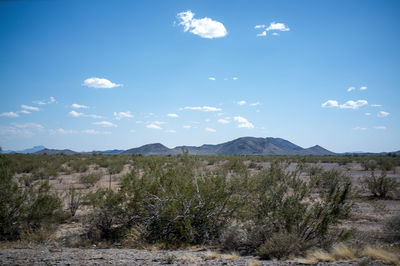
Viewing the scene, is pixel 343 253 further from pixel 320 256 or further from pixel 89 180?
pixel 89 180

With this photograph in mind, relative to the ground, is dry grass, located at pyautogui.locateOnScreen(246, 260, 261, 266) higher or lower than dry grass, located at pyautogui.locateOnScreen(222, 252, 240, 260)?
higher

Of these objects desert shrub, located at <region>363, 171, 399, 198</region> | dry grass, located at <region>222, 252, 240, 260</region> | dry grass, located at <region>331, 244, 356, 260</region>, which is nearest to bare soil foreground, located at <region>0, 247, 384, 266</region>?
dry grass, located at <region>222, 252, 240, 260</region>

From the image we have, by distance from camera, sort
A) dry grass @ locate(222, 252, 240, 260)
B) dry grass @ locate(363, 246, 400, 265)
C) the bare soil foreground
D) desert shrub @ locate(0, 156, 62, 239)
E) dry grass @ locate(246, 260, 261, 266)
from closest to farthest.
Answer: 1. dry grass @ locate(363, 246, 400, 265)
2. dry grass @ locate(246, 260, 261, 266)
3. the bare soil foreground
4. dry grass @ locate(222, 252, 240, 260)
5. desert shrub @ locate(0, 156, 62, 239)

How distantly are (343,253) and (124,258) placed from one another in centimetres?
543

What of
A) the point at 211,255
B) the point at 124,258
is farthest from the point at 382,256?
the point at 124,258

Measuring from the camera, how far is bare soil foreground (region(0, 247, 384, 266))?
6.25m

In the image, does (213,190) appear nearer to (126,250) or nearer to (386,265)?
(126,250)

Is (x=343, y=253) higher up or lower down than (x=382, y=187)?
lower down

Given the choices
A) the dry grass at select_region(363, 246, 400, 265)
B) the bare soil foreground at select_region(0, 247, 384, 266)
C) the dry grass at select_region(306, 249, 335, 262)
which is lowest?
the bare soil foreground at select_region(0, 247, 384, 266)

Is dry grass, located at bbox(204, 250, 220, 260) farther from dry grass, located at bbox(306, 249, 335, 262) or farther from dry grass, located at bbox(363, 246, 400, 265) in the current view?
dry grass, located at bbox(363, 246, 400, 265)

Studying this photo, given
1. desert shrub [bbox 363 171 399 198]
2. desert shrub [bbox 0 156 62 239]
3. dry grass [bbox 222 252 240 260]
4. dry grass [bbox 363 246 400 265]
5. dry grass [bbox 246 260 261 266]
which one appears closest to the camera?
dry grass [bbox 363 246 400 265]

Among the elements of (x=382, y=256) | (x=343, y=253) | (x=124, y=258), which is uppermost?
(x=382, y=256)

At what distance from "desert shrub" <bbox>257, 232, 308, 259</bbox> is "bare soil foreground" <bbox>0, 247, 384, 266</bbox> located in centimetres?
32

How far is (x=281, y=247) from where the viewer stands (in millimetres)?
6738
